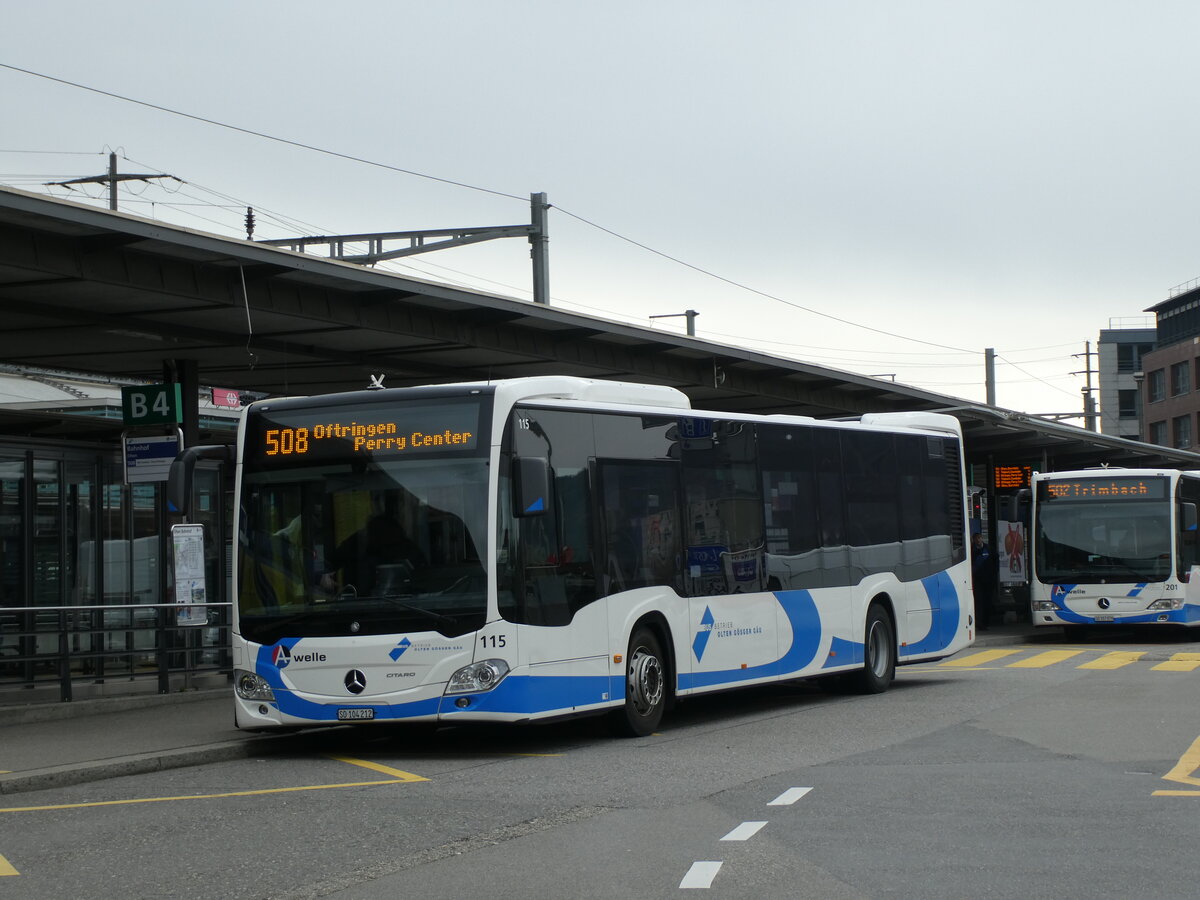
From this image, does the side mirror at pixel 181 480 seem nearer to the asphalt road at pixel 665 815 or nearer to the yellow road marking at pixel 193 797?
the asphalt road at pixel 665 815

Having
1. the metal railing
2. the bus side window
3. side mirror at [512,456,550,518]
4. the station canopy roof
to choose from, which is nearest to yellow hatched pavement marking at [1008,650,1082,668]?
the bus side window

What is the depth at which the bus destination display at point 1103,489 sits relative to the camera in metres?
29.6

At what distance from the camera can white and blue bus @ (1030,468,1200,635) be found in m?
29.0

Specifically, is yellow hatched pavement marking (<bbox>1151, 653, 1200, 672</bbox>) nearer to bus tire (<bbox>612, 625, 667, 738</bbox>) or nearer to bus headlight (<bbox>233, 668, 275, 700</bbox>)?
bus tire (<bbox>612, 625, 667, 738</bbox>)

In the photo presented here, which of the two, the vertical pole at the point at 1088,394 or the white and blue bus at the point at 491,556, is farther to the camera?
the vertical pole at the point at 1088,394

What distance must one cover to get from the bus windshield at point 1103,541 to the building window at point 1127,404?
94731 mm

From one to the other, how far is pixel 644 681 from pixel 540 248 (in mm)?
12210

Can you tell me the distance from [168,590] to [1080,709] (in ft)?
33.6

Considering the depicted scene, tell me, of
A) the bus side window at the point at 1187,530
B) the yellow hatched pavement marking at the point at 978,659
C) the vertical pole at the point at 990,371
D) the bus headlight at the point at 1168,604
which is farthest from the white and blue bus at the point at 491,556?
the vertical pole at the point at 990,371

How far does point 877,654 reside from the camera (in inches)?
715

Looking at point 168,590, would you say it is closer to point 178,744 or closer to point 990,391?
point 178,744

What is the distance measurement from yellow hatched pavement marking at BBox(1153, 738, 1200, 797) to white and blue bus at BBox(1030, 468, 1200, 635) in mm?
17634

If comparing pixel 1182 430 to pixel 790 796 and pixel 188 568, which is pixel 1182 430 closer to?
pixel 188 568

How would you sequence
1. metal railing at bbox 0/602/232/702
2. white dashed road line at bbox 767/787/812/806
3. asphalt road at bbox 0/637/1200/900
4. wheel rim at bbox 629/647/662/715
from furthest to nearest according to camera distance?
metal railing at bbox 0/602/232/702, wheel rim at bbox 629/647/662/715, white dashed road line at bbox 767/787/812/806, asphalt road at bbox 0/637/1200/900
